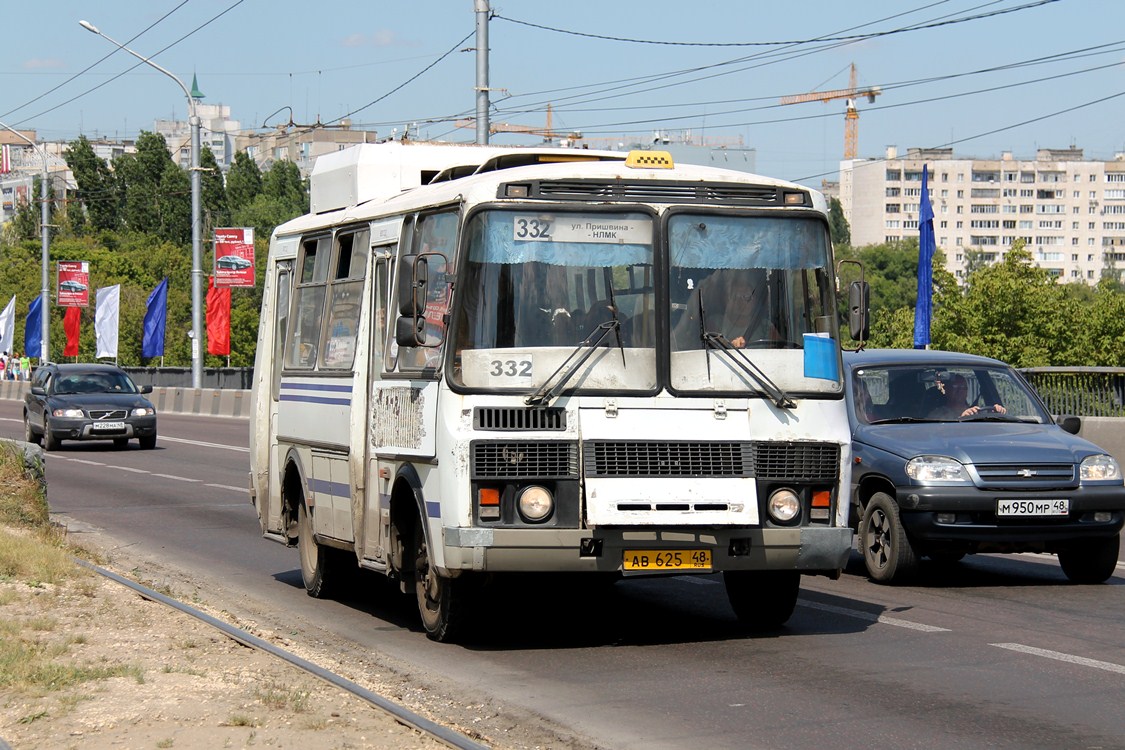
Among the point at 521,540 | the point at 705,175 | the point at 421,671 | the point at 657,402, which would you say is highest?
the point at 705,175

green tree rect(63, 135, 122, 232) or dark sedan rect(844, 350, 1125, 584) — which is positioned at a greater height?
green tree rect(63, 135, 122, 232)

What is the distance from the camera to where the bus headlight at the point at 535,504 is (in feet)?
29.8

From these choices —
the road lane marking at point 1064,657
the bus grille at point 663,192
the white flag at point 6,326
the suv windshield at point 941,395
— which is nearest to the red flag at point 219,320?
the white flag at point 6,326

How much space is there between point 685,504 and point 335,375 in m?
3.09

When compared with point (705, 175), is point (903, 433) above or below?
below

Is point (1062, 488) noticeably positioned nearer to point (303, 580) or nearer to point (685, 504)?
point (685, 504)

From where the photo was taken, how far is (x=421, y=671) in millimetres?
8953

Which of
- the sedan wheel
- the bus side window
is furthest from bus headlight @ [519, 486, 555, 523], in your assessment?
the sedan wheel

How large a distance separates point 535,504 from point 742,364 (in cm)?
140

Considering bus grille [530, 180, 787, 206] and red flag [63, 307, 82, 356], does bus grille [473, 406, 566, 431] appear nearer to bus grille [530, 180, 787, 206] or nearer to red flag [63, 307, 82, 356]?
bus grille [530, 180, 787, 206]

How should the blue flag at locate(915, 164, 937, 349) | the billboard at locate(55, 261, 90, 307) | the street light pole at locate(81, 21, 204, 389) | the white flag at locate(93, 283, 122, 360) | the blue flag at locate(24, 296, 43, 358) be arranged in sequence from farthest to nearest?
the blue flag at locate(24, 296, 43, 358)
the billboard at locate(55, 261, 90, 307)
the white flag at locate(93, 283, 122, 360)
the street light pole at locate(81, 21, 204, 389)
the blue flag at locate(915, 164, 937, 349)

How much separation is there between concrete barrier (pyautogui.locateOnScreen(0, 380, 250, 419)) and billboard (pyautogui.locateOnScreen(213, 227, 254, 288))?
3.05 m

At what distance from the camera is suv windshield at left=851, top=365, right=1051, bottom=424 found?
13234 millimetres

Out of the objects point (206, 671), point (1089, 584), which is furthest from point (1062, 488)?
point (206, 671)
